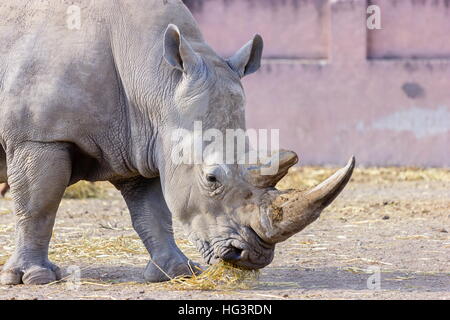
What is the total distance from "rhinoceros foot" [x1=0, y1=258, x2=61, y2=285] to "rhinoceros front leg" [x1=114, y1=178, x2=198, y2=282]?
2.29 feet

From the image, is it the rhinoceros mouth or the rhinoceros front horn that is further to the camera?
the rhinoceros mouth

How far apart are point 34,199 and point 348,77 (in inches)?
331

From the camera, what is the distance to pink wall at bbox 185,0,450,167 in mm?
14438

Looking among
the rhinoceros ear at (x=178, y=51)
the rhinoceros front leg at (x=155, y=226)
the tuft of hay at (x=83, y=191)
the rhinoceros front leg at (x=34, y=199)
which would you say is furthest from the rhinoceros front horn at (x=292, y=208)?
the tuft of hay at (x=83, y=191)

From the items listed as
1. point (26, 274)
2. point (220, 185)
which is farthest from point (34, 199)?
point (220, 185)

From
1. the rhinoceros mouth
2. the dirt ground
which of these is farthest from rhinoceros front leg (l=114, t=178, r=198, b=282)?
the rhinoceros mouth

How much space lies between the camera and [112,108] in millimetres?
6754

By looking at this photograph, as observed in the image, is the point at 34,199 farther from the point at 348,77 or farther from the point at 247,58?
the point at 348,77

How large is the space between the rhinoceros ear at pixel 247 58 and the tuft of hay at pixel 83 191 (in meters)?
5.37

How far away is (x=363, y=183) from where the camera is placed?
1333 centimetres

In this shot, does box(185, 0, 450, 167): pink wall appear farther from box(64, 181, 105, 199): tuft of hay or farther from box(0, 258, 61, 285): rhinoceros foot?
box(0, 258, 61, 285): rhinoceros foot
